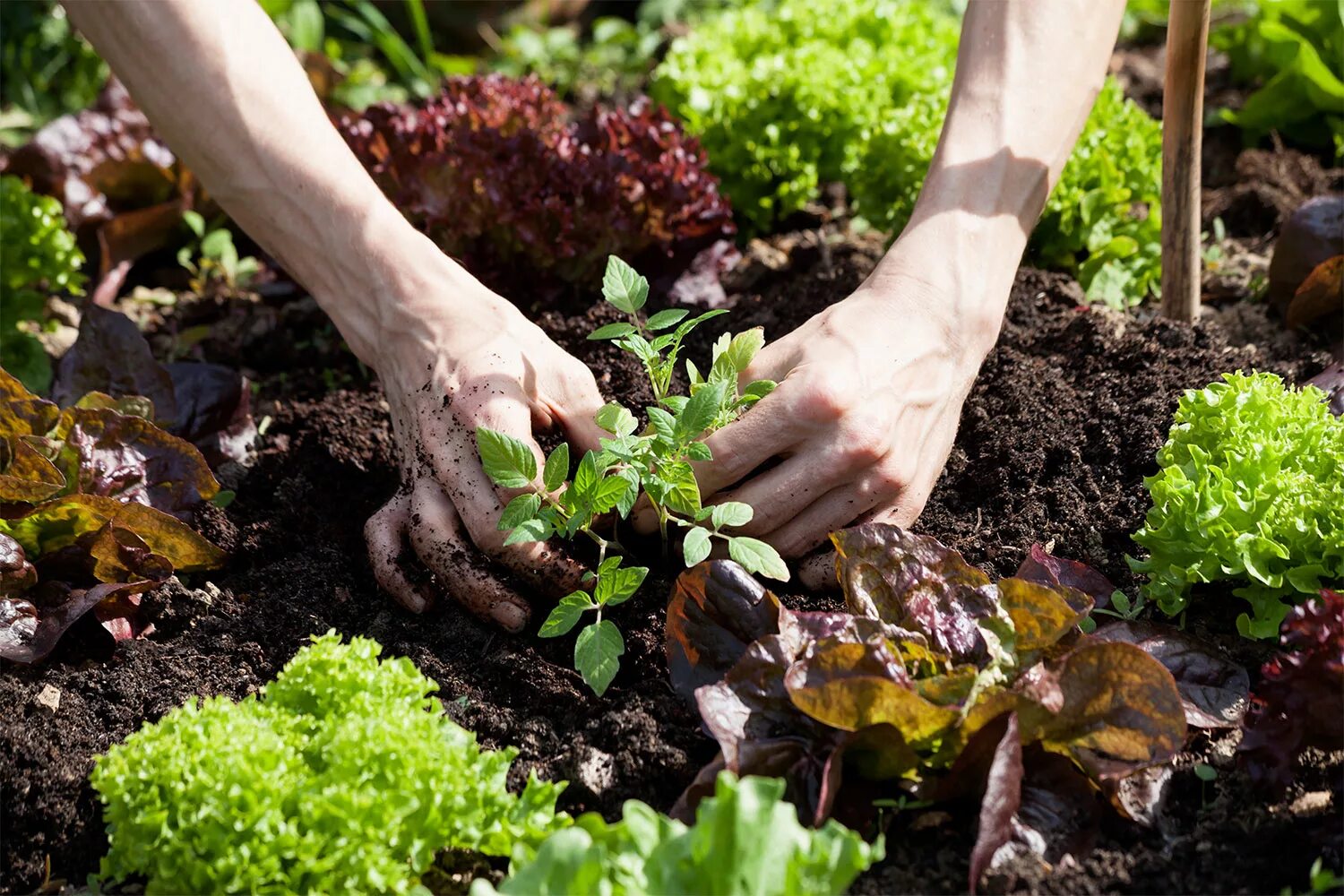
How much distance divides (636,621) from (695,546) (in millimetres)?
433

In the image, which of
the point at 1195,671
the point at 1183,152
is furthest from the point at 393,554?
the point at 1183,152

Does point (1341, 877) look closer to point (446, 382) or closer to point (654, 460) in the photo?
point (654, 460)

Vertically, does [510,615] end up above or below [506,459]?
below

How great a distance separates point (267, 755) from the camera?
195cm

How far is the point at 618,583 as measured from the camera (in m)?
2.27

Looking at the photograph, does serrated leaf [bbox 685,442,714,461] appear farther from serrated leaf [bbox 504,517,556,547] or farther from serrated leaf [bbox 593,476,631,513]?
serrated leaf [bbox 504,517,556,547]

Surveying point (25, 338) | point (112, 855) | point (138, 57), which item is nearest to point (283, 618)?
point (112, 855)

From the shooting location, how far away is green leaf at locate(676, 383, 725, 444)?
2.20 metres

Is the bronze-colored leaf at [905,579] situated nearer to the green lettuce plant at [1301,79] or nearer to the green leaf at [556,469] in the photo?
the green leaf at [556,469]

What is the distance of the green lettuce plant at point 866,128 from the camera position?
3717mm

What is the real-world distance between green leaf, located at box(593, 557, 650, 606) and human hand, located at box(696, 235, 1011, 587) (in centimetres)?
24

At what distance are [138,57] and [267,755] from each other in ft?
5.80

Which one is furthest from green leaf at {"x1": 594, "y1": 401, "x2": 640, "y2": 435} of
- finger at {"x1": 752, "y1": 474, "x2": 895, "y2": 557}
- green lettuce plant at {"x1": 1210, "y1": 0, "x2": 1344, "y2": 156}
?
green lettuce plant at {"x1": 1210, "y1": 0, "x2": 1344, "y2": 156}

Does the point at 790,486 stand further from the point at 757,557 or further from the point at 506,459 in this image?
the point at 506,459
